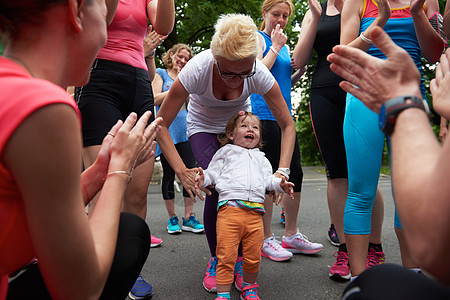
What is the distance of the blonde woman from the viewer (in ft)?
7.59

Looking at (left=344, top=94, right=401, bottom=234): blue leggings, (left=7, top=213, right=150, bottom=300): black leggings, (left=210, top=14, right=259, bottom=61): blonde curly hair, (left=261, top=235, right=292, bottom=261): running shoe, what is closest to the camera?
(left=7, top=213, right=150, bottom=300): black leggings

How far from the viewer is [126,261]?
1241 millimetres

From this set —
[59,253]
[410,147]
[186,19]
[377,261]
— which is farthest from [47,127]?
[186,19]

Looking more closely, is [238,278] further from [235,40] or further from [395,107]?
[395,107]

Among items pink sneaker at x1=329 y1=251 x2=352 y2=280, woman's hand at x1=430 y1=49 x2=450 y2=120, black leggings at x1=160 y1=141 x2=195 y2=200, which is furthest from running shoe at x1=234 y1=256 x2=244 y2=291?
black leggings at x1=160 y1=141 x2=195 y2=200

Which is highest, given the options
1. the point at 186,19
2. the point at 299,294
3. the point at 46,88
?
the point at 46,88

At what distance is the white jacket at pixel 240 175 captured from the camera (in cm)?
246

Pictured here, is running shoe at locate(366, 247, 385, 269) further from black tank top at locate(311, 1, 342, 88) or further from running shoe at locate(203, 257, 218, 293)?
black tank top at locate(311, 1, 342, 88)

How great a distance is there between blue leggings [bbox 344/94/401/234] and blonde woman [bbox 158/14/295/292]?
53cm

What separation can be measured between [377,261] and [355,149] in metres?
0.88

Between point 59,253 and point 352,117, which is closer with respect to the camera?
point 59,253

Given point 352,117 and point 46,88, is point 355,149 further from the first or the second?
point 46,88

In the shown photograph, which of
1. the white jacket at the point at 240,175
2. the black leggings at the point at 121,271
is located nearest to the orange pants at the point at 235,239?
the white jacket at the point at 240,175

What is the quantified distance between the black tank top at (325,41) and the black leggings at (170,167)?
185cm
